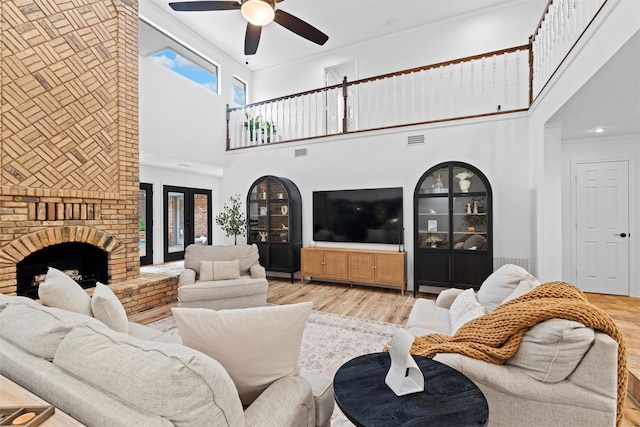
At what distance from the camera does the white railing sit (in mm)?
2512

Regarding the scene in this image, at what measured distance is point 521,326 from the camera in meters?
1.42

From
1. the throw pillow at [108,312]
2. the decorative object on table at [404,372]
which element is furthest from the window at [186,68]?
the decorative object on table at [404,372]

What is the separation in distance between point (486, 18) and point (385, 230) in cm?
421

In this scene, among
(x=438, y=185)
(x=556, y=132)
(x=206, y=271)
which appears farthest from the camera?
(x=438, y=185)

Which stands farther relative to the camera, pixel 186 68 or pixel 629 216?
pixel 186 68

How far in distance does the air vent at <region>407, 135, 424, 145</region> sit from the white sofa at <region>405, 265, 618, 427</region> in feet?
12.9

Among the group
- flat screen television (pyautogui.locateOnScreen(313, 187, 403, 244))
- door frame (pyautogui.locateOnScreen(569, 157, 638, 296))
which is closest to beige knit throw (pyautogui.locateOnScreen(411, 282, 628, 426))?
flat screen television (pyautogui.locateOnScreen(313, 187, 403, 244))

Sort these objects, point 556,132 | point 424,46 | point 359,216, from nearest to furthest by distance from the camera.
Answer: point 556,132
point 359,216
point 424,46

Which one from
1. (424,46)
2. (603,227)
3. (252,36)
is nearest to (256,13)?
(252,36)

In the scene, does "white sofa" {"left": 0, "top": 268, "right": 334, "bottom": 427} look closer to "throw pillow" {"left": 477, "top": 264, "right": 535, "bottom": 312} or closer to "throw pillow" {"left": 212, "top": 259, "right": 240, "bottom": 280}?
"throw pillow" {"left": 477, "top": 264, "right": 535, "bottom": 312}

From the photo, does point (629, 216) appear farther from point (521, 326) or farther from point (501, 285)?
point (521, 326)

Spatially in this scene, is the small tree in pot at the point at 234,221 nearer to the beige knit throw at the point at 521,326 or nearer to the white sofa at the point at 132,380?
the white sofa at the point at 132,380

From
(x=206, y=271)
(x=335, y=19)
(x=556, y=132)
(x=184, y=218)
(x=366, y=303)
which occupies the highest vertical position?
(x=335, y=19)

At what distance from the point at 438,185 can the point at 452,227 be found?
654mm
